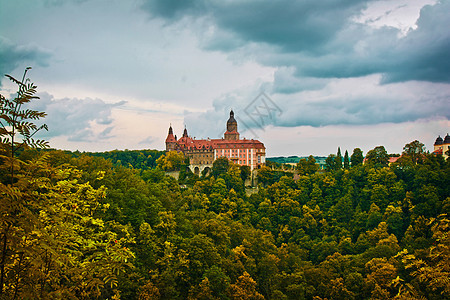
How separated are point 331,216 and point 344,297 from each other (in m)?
24.6

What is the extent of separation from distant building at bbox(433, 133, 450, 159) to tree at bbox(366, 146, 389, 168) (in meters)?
10.6

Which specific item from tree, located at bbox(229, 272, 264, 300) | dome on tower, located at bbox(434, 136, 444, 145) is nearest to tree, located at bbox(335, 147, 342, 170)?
dome on tower, located at bbox(434, 136, 444, 145)

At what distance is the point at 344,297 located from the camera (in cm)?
3173

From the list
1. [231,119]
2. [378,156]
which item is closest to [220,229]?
[378,156]

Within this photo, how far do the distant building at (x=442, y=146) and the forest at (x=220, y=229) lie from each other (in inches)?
238

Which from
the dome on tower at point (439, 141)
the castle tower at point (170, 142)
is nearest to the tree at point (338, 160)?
the dome on tower at point (439, 141)

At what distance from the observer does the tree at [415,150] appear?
6419cm

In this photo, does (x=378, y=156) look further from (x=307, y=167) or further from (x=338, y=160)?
(x=307, y=167)

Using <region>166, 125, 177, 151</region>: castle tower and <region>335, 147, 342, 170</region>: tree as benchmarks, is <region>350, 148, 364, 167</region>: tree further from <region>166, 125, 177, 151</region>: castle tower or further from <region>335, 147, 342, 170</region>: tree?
<region>166, 125, 177, 151</region>: castle tower

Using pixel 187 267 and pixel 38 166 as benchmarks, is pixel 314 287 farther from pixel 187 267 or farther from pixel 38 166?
pixel 38 166

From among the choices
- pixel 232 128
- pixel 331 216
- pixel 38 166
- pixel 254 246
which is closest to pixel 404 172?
pixel 331 216

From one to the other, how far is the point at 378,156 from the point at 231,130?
3558 centimetres

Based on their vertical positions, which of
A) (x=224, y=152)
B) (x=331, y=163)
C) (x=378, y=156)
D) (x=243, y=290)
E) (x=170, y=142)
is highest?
(x=170, y=142)

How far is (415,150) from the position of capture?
65.3 meters
